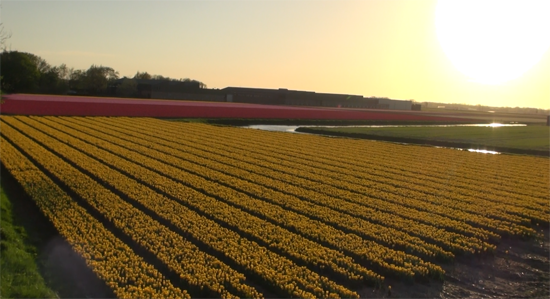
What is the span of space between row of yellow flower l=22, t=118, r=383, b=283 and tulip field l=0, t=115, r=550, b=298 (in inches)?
1.4

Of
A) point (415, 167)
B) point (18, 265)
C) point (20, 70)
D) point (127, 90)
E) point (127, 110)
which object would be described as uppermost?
point (20, 70)

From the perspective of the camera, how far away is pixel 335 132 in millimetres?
43500

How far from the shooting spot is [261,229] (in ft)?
38.3

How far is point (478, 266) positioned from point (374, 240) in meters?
2.12

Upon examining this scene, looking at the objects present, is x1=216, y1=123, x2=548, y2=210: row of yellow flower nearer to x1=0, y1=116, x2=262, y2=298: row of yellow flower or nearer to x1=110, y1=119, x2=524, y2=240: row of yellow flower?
x1=110, y1=119, x2=524, y2=240: row of yellow flower

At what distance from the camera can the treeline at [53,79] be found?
8038 centimetres

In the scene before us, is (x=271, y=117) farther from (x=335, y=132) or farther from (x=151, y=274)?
(x=151, y=274)

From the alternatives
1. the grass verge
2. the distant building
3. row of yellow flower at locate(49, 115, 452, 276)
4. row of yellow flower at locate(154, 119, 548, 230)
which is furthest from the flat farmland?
the distant building

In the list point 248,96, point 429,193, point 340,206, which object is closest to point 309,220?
point 340,206

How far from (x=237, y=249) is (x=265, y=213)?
283 centimetres

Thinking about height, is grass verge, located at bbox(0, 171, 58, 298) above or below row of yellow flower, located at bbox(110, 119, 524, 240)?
below

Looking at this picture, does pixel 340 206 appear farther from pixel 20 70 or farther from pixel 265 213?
pixel 20 70

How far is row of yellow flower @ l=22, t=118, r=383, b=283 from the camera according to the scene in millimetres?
9703

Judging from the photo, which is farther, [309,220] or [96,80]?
[96,80]
